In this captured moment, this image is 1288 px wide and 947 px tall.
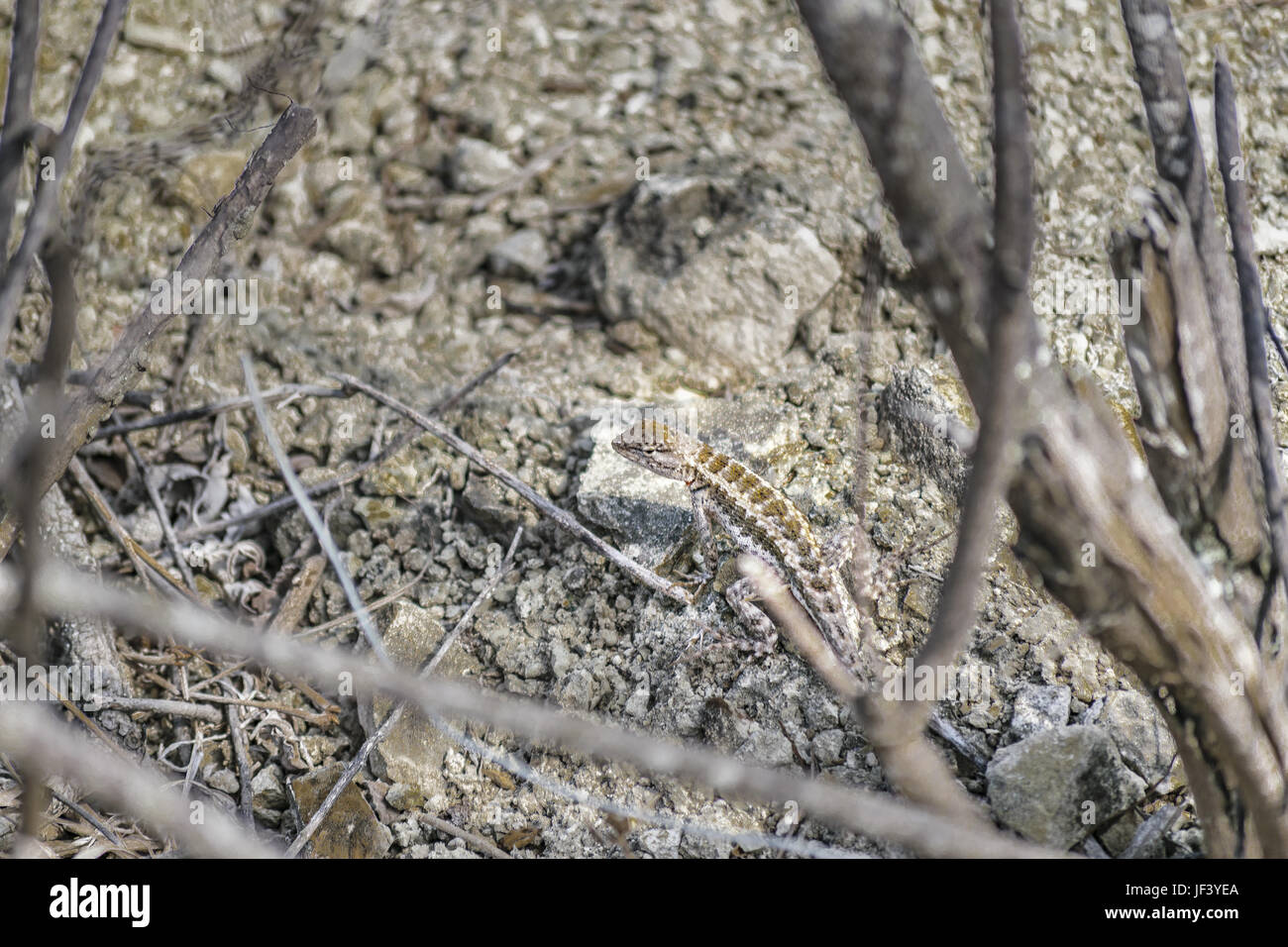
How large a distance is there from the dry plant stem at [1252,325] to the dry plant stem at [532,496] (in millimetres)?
1954

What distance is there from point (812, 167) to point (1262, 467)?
3.14 meters

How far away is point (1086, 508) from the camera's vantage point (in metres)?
1.81

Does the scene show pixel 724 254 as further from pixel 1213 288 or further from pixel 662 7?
pixel 1213 288

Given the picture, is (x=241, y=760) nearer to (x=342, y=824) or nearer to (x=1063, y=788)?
(x=342, y=824)

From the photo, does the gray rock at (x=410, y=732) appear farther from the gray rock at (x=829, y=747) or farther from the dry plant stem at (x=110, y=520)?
the gray rock at (x=829, y=747)

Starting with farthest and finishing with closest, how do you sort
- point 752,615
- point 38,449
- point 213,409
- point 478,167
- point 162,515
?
point 478,167 → point 213,409 → point 162,515 → point 752,615 → point 38,449

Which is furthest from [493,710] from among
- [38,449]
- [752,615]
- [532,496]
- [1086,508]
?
[532,496]

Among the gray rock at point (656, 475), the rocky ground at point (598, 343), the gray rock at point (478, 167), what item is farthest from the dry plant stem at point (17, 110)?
the gray rock at point (478, 167)

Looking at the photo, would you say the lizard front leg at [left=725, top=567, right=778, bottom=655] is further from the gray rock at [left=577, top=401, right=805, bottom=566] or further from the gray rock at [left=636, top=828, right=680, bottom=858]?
the gray rock at [left=636, top=828, right=680, bottom=858]

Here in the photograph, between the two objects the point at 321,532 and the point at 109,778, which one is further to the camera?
the point at 321,532

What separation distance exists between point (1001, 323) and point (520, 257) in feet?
12.8

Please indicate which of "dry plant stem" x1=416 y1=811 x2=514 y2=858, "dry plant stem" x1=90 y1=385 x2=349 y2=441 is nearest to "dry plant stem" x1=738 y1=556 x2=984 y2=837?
"dry plant stem" x1=416 y1=811 x2=514 y2=858

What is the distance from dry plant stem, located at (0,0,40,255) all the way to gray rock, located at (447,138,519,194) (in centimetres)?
354

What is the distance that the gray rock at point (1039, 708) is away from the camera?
9.97ft
